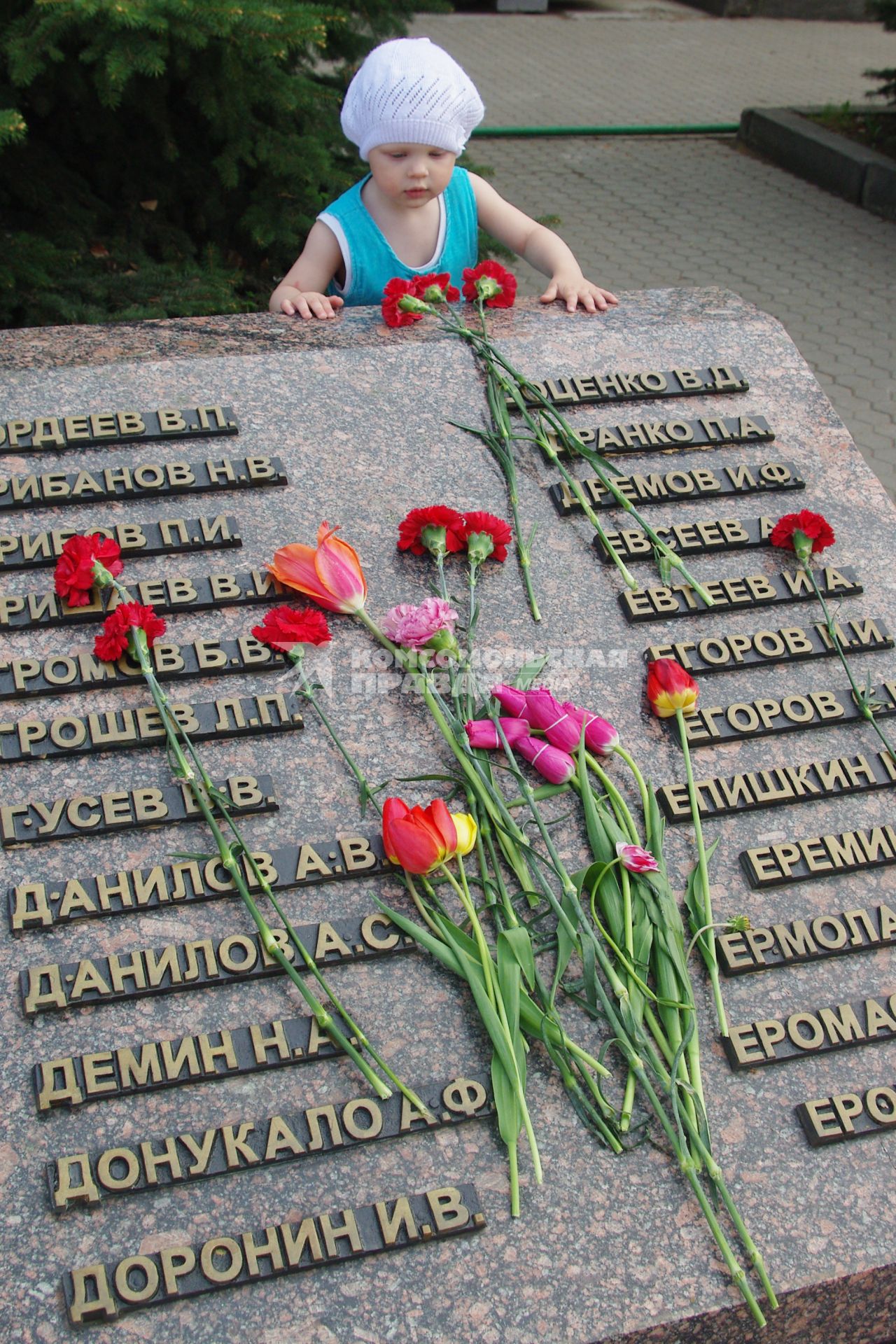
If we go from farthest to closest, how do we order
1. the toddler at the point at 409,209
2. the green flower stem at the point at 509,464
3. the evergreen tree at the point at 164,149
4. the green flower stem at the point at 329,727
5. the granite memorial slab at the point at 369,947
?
the evergreen tree at the point at 164,149 → the toddler at the point at 409,209 → the green flower stem at the point at 509,464 → the green flower stem at the point at 329,727 → the granite memorial slab at the point at 369,947

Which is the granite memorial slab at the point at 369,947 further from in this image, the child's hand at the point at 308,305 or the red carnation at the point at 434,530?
the child's hand at the point at 308,305

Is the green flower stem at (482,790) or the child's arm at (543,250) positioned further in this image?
the child's arm at (543,250)

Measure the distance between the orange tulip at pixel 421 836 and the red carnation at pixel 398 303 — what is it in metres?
1.16

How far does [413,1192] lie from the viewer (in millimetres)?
1410

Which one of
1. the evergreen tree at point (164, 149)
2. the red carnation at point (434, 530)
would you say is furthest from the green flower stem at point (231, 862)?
the evergreen tree at point (164, 149)

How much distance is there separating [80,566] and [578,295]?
135 centimetres

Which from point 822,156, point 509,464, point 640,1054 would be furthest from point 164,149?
point 822,156

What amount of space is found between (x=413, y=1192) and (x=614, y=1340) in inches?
11.0

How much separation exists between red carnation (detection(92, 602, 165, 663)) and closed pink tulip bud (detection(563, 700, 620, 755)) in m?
0.63

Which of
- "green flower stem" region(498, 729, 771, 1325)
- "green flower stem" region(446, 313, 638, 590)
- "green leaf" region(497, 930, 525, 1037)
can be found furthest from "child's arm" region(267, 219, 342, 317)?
"green leaf" region(497, 930, 525, 1037)

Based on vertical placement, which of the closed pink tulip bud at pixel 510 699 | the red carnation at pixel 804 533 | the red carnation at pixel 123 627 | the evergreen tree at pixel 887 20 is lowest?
the closed pink tulip bud at pixel 510 699

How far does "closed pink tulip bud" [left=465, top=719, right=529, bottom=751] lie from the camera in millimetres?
1735

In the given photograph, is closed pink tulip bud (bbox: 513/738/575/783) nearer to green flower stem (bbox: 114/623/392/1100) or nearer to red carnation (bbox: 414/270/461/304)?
green flower stem (bbox: 114/623/392/1100)

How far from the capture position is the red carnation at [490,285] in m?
2.43
